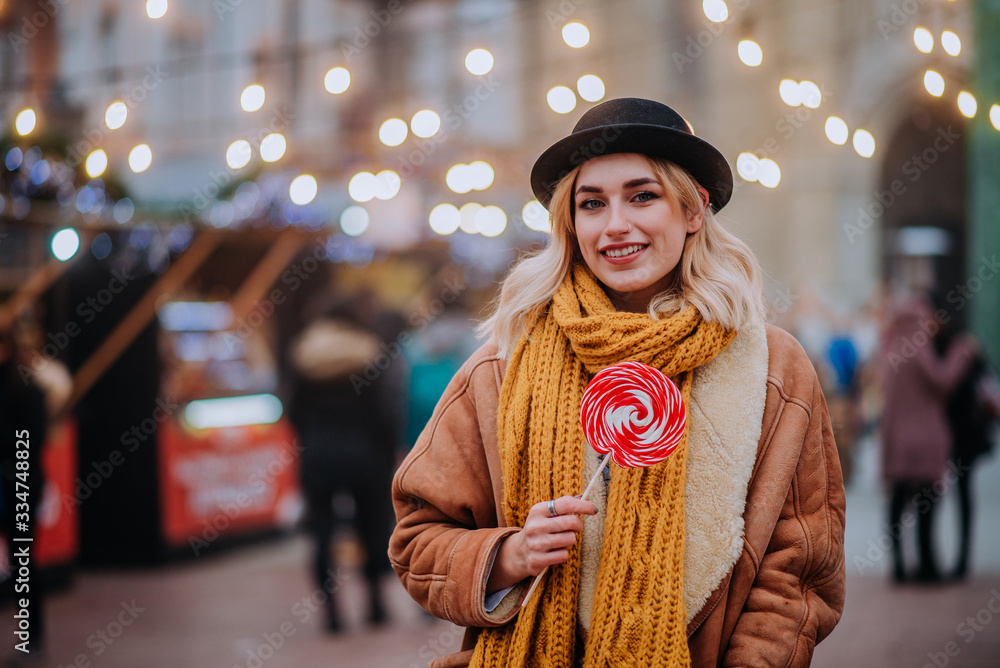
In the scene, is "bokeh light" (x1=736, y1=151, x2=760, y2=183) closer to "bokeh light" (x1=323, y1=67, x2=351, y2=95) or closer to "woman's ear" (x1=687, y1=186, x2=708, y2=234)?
"woman's ear" (x1=687, y1=186, x2=708, y2=234)

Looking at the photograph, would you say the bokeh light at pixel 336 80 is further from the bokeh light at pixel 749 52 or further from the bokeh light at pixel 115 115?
the bokeh light at pixel 749 52

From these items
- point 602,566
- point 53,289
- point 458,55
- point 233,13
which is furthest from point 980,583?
point 458,55

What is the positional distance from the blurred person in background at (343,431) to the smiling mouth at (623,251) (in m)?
3.93

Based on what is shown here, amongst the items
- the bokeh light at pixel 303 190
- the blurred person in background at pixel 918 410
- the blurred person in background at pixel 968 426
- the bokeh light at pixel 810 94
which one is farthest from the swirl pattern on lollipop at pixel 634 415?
the blurred person in background at pixel 968 426

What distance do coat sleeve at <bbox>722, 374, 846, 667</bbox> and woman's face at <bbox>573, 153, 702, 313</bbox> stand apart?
1.37 feet

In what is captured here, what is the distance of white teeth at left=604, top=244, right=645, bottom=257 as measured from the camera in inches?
76.3

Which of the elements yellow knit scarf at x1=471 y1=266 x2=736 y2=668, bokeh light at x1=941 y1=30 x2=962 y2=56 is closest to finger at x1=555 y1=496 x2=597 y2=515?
yellow knit scarf at x1=471 y1=266 x2=736 y2=668

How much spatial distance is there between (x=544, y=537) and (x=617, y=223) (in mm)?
703

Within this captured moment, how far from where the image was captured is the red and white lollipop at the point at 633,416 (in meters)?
1.77

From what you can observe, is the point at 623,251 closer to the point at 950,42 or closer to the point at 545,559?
the point at 545,559

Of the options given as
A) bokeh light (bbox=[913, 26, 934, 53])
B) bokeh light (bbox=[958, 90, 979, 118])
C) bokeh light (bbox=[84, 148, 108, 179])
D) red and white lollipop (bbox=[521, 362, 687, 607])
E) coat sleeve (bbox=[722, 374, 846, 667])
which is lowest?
coat sleeve (bbox=[722, 374, 846, 667])

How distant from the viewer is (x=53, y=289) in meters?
6.84

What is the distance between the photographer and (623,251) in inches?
76.7

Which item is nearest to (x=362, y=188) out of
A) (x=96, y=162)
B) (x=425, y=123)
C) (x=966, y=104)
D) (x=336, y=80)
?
(x=425, y=123)
